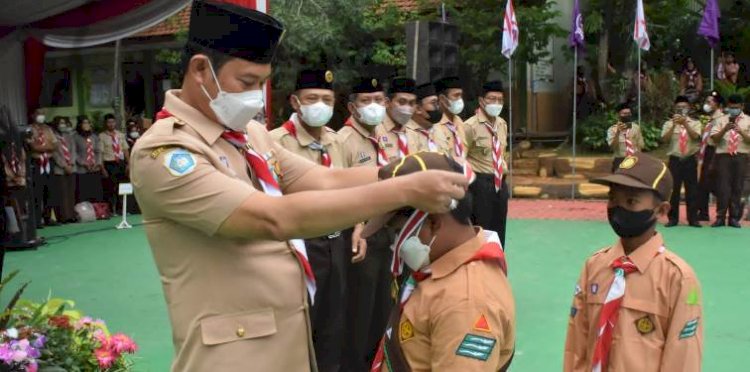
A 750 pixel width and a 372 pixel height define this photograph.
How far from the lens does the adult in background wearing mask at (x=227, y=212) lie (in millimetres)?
2041

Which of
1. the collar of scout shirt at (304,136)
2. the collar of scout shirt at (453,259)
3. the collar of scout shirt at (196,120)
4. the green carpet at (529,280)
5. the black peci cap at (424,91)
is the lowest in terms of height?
the green carpet at (529,280)

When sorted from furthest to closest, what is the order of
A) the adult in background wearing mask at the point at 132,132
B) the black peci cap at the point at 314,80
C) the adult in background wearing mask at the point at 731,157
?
1. the adult in background wearing mask at the point at 132,132
2. the adult in background wearing mask at the point at 731,157
3. the black peci cap at the point at 314,80

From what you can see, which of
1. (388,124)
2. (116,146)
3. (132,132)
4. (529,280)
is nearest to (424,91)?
(388,124)

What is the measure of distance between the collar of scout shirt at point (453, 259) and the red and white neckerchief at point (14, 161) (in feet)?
28.7

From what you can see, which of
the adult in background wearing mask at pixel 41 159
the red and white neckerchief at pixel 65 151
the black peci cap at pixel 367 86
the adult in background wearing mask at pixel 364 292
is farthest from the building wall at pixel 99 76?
the adult in background wearing mask at pixel 364 292

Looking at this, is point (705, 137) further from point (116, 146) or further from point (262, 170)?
point (262, 170)

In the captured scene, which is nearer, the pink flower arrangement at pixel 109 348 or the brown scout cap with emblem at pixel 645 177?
the brown scout cap with emblem at pixel 645 177

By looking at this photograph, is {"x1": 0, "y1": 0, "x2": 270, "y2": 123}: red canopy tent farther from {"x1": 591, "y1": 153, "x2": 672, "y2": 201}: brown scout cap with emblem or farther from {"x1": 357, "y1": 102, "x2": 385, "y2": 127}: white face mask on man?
{"x1": 591, "y1": 153, "x2": 672, "y2": 201}: brown scout cap with emblem

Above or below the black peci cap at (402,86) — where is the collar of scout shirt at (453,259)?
below

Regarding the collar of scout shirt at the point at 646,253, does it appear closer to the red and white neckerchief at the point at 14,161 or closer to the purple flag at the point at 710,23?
the red and white neckerchief at the point at 14,161

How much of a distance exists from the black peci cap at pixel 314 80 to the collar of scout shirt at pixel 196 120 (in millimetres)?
3004

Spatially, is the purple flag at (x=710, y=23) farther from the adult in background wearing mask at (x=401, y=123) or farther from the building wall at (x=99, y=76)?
the building wall at (x=99, y=76)

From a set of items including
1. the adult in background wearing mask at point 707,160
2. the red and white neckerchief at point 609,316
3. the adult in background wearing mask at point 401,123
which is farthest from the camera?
the adult in background wearing mask at point 707,160

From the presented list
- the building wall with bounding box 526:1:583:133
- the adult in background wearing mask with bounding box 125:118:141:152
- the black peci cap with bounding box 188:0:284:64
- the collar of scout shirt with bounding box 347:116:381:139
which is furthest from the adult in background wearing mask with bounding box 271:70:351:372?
the building wall with bounding box 526:1:583:133
